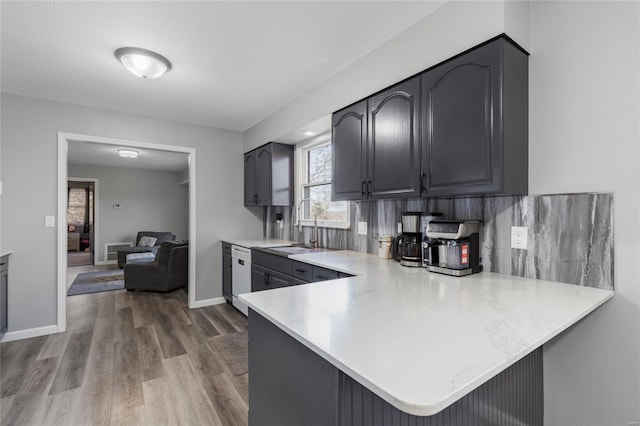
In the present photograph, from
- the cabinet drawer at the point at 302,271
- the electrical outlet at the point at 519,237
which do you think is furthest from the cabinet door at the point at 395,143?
the cabinet drawer at the point at 302,271

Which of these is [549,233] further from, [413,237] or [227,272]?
[227,272]

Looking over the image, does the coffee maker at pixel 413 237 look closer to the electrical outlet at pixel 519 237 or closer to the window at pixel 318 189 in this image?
the electrical outlet at pixel 519 237

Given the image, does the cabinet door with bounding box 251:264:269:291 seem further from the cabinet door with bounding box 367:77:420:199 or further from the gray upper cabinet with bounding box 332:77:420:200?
the cabinet door with bounding box 367:77:420:199

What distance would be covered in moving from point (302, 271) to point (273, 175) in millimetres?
1610

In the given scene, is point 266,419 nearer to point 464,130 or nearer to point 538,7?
point 464,130

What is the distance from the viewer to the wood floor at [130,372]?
5.94 feet

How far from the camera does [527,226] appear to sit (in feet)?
5.20

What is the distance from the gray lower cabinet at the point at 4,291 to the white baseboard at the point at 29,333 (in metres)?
0.09

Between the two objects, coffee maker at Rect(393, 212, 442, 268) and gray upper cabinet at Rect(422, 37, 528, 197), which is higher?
gray upper cabinet at Rect(422, 37, 528, 197)

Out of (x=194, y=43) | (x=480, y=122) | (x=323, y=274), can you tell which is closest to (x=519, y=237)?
(x=480, y=122)

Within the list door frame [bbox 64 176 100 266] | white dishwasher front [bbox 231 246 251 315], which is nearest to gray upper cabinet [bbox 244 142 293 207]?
white dishwasher front [bbox 231 246 251 315]

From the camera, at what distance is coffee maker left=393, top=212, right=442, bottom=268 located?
198 centimetres

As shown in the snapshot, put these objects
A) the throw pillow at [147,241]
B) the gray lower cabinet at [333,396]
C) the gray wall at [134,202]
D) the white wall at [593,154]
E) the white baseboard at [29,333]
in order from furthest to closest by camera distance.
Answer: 1. the gray wall at [134,202]
2. the throw pillow at [147,241]
3. the white baseboard at [29,333]
4. the white wall at [593,154]
5. the gray lower cabinet at [333,396]

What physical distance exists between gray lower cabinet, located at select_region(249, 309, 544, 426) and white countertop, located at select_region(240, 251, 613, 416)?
3.8 inches
